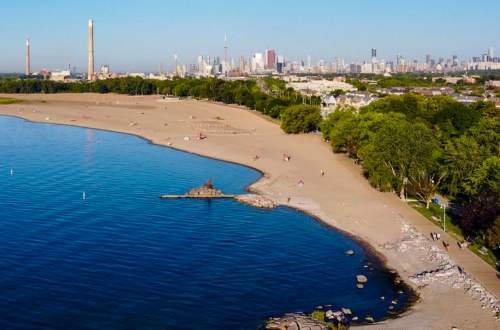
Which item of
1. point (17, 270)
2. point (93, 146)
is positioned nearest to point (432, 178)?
point (17, 270)

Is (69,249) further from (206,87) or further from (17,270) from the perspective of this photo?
(206,87)

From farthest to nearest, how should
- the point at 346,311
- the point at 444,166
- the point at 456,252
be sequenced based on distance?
1. the point at 444,166
2. the point at 456,252
3. the point at 346,311

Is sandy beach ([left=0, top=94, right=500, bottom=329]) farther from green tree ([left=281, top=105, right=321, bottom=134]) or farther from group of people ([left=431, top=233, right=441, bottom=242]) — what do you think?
green tree ([left=281, top=105, right=321, bottom=134])

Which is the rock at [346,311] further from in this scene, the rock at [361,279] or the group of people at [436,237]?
the group of people at [436,237]

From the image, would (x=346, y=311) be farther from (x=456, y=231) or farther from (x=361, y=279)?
(x=456, y=231)

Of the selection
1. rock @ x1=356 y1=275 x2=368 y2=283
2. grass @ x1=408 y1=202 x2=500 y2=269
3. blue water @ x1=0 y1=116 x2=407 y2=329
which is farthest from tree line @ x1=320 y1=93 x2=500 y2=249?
rock @ x1=356 y1=275 x2=368 y2=283

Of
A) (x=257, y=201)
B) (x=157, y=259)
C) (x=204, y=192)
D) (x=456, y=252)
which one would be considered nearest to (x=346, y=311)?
(x=456, y=252)
